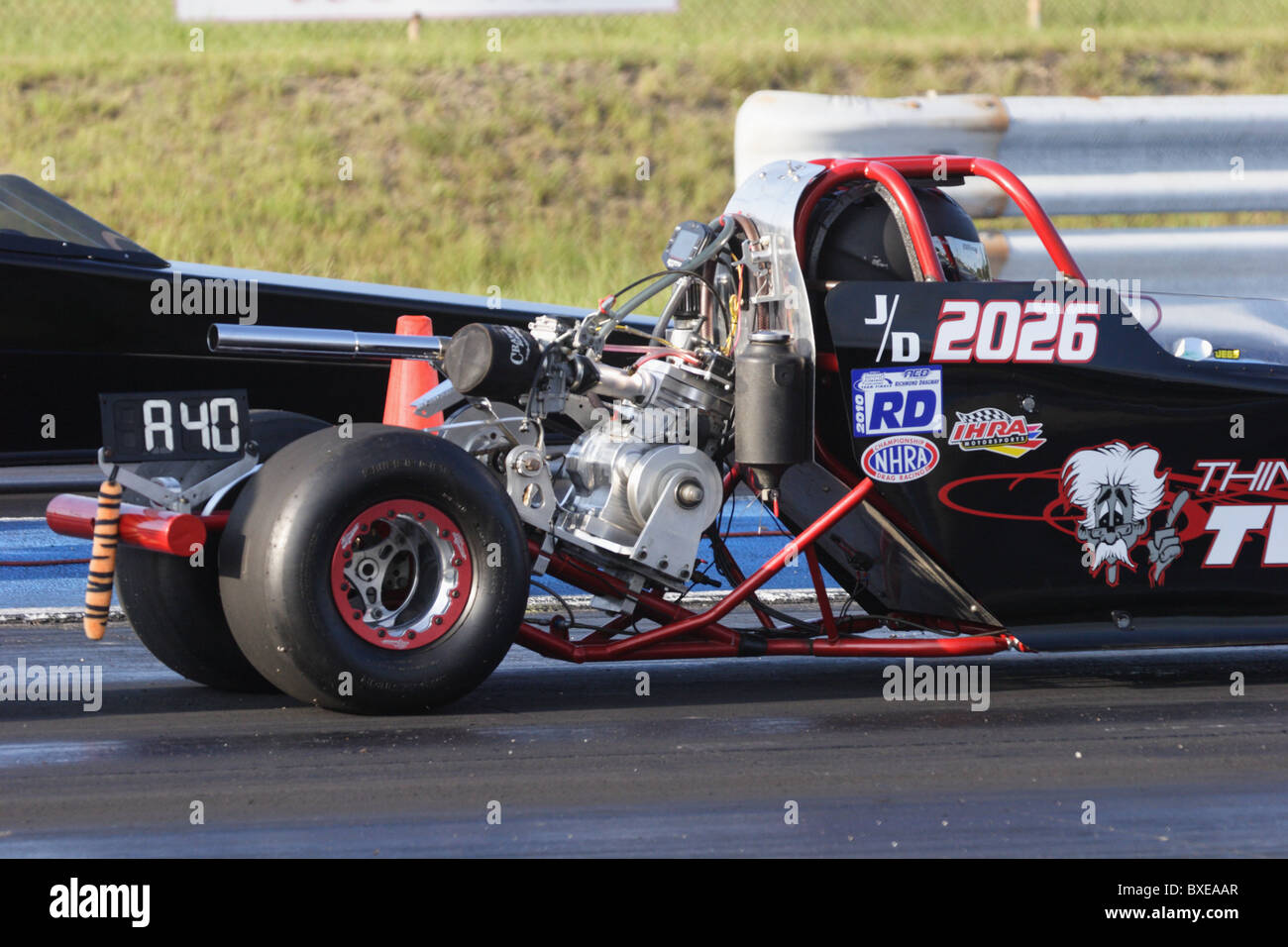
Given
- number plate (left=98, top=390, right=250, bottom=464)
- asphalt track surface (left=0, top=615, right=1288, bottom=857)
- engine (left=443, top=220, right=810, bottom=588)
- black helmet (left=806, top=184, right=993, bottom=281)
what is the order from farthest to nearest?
black helmet (left=806, top=184, right=993, bottom=281) < engine (left=443, top=220, right=810, bottom=588) < number plate (left=98, top=390, right=250, bottom=464) < asphalt track surface (left=0, top=615, right=1288, bottom=857)

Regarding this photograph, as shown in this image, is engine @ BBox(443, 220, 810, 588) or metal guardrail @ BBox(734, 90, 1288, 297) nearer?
engine @ BBox(443, 220, 810, 588)

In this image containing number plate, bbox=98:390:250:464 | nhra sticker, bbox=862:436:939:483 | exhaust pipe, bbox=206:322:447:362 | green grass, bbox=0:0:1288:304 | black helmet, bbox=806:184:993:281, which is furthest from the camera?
green grass, bbox=0:0:1288:304

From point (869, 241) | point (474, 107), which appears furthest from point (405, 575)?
point (474, 107)

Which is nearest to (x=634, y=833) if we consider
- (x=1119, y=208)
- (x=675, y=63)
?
(x=1119, y=208)

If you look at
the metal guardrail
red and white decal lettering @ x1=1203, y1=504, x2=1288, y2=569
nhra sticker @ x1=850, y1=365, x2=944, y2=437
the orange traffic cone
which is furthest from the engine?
the metal guardrail

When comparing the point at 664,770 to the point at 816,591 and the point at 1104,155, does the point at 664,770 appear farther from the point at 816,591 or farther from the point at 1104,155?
the point at 1104,155

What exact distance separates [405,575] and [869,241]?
1.83 metres

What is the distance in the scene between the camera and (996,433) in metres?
5.78

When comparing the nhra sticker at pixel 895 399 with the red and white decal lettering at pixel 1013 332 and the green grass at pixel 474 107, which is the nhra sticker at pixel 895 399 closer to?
the red and white decal lettering at pixel 1013 332

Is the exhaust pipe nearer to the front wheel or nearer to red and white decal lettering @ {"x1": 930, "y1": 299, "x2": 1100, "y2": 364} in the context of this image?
the front wheel

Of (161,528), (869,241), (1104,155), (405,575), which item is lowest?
(405,575)

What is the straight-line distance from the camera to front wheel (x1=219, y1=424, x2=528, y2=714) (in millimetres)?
5109

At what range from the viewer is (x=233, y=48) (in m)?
16.7

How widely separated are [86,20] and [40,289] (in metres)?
9.89
